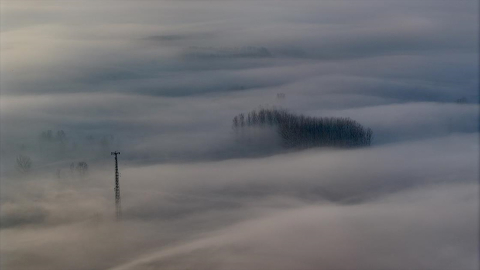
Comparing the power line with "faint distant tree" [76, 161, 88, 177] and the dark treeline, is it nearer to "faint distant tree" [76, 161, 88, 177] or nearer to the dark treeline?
"faint distant tree" [76, 161, 88, 177]

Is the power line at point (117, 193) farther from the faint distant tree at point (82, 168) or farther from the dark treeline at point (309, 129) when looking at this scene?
the dark treeline at point (309, 129)

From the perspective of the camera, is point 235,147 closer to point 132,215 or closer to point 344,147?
point 344,147

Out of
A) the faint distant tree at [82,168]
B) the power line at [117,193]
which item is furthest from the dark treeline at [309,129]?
the faint distant tree at [82,168]

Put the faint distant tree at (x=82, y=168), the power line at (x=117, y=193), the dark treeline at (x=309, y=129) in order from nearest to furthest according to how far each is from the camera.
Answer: the power line at (x=117, y=193) < the faint distant tree at (x=82, y=168) < the dark treeline at (x=309, y=129)

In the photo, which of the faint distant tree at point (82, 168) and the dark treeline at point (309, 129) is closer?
the faint distant tree at point (82, 168)

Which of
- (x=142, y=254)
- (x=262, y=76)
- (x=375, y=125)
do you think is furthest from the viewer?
(x=262, y=76)

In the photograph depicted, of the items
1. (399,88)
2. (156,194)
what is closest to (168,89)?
(399,88)

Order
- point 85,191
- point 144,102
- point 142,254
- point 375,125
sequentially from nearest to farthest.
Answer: point 142,254 < point 85,191 < point 375,125 < point 144,102
